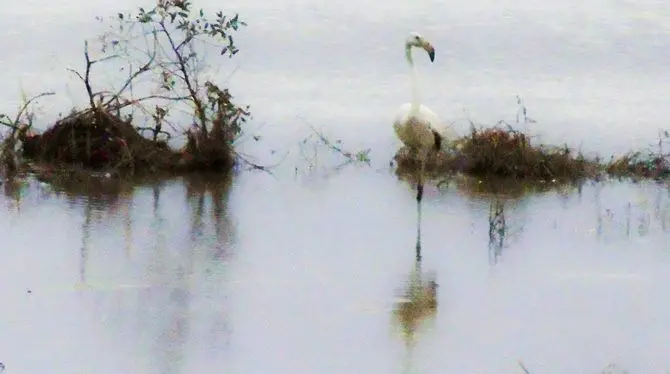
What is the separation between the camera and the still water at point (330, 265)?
7668mm

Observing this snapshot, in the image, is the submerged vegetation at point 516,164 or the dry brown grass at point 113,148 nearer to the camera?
the dry brown grass at point 113,148

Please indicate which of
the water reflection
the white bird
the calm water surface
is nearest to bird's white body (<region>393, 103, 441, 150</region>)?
the white bird

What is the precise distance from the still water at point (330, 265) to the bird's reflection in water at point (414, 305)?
33 millimetres

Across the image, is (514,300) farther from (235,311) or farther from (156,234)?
(156,234)

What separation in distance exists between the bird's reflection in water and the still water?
0.11 ft

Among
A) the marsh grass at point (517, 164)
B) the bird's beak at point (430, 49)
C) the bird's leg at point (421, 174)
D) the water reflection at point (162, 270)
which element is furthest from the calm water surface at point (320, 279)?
the bird's beak at point (430, 49)

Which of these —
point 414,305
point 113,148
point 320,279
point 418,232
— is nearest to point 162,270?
point 320,279

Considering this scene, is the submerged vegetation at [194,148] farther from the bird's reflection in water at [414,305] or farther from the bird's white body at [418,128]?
the bird's reflection in water at [414,305]

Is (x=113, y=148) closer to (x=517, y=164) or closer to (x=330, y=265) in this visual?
(x=517, y=164)

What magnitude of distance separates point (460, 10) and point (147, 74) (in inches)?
426

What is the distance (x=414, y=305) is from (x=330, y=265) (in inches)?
43.4

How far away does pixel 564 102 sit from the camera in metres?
20.1

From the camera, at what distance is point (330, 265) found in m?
9.75

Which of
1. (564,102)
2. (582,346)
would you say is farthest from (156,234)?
(564,102)
